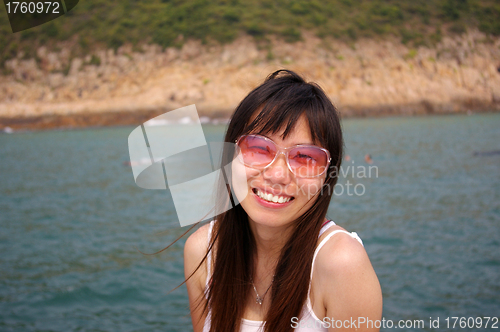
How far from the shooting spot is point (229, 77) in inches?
1628

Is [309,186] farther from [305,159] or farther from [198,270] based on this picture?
[198,270]

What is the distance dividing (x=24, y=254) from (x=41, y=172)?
936 centimetres

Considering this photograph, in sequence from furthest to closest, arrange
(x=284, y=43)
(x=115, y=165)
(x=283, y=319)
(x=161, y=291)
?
(x=284, y=43), (x=115, y=165), (x=161, y=291), (x=283, y=319)

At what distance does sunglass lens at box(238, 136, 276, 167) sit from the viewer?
1.67 metres

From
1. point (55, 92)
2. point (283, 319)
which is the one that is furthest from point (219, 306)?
point (55, 92)

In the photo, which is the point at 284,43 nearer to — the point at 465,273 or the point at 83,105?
the point at 83,105

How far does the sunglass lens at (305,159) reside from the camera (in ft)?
5.44

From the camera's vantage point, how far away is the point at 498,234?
743 cm

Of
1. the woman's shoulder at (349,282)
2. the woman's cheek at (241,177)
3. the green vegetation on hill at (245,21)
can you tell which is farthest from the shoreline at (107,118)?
the woman's shoulder at (349,282)

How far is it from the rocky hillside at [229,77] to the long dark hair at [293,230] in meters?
36.8

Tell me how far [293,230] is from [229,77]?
4045cm

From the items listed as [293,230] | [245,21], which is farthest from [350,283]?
[245,21]

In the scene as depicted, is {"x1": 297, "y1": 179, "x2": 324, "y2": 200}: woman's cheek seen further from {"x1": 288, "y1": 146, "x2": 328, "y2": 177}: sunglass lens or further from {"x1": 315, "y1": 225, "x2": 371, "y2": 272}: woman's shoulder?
{"x1": 315, "y1": 225, "x2": 371, "y2": 272}: woman's shoulder

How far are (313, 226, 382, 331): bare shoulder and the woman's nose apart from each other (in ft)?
1.00
